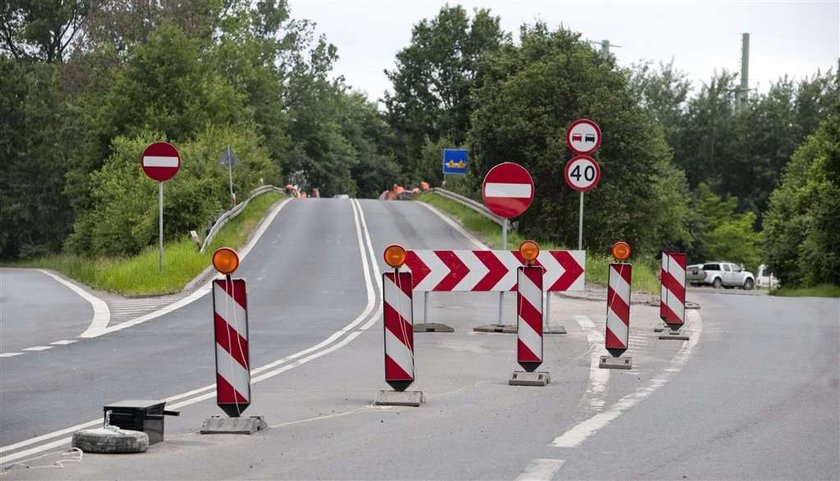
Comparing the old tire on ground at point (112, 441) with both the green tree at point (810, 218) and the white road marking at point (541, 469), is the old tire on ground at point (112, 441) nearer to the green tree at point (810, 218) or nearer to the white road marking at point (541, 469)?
the white road marking at point (541, 469)

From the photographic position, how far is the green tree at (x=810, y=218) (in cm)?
4916

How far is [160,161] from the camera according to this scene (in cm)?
2711

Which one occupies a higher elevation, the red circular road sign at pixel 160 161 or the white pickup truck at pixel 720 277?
the red circular road sign at pixel 160 161

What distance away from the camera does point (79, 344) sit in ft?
56.5

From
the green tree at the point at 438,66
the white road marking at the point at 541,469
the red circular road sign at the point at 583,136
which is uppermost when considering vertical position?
the green tree at the point at 438,66

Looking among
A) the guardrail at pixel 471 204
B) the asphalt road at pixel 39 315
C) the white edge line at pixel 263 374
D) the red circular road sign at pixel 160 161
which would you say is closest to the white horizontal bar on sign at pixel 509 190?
the white edge line at pixel 263 374

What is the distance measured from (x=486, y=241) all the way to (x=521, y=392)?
1101 inches

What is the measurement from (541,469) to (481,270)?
995 centimetres

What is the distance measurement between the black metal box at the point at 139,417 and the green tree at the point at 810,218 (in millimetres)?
42996

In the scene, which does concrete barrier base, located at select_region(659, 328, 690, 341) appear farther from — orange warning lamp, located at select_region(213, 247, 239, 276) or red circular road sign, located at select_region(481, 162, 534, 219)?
orange warning lamp, located at select_region(213, 247, 239, 276)

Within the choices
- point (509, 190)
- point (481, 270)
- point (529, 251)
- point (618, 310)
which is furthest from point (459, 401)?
point (509, 190)

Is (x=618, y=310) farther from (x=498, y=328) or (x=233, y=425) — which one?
(x=233, y=425)

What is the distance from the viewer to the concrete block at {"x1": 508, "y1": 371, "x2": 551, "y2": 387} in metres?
12.2

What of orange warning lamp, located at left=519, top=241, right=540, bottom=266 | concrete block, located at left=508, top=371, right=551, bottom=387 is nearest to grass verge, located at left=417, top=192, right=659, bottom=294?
orange warning lamp, located at left=519, top=241, right=540, bottom=266
